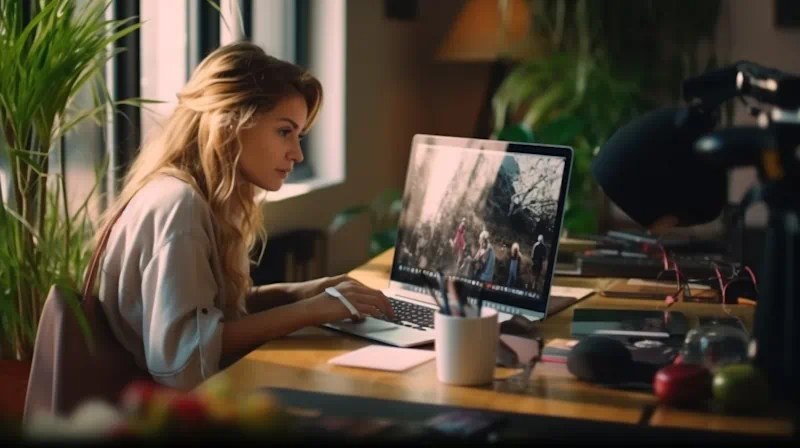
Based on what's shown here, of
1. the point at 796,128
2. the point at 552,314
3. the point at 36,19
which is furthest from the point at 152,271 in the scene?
the point at 796,128

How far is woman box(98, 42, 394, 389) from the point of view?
68.2 inches

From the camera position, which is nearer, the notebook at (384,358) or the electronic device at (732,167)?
the electronic device at (732,167)

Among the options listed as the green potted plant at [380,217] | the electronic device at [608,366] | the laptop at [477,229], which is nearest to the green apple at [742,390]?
the electronic device at [608,366]

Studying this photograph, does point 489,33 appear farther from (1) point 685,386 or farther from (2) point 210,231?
(1) point 685,386

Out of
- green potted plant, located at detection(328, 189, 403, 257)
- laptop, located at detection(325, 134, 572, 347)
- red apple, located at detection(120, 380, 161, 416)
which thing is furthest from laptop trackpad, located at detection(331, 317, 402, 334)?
green potted plant, located at detection(328, 189, 403, 257)

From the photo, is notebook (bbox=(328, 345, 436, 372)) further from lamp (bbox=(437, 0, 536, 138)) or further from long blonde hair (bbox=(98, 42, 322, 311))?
lamp (bbox=(437, 0, 536, 138))

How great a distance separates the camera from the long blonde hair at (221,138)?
1.91m

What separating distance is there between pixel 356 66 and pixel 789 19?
1732 millimetres

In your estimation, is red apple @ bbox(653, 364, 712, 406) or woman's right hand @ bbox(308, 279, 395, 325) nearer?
red apple @ bbox(653, 364, 712, 406)

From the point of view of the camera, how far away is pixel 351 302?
1.84 m

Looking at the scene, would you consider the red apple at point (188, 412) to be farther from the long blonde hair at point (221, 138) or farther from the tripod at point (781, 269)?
the long blonde hair at point (221, 138)

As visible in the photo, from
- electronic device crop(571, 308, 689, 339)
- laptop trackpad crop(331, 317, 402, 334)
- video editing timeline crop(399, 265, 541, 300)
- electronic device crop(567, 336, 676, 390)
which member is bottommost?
laptop trackpad crop(331, 317, 402, 334)

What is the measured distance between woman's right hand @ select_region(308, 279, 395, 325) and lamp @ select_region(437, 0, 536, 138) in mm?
2624

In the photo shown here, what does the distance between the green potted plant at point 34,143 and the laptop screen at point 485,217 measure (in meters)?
0.58
